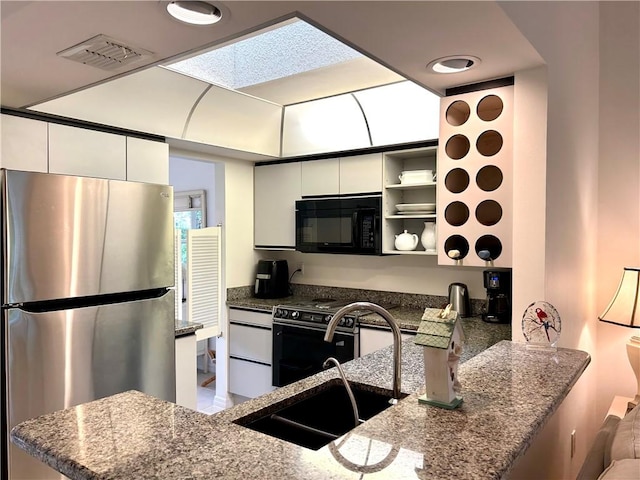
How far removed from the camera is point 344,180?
383 centimetres

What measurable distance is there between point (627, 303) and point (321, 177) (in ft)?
7.83

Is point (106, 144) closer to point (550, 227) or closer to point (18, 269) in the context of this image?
point (18, 269)

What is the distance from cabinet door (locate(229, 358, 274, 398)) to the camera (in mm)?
3961

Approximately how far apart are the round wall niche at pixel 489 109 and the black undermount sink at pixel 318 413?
140 cm

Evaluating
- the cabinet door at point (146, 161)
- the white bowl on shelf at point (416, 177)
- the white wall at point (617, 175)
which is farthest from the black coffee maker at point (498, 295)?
the cabinet door at point (146, 161)

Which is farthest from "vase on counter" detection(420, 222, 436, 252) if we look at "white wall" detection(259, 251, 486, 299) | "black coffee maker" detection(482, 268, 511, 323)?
"black coffee maker" detection(482, 268, 511, 323)

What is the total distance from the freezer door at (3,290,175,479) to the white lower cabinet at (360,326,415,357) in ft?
4.29

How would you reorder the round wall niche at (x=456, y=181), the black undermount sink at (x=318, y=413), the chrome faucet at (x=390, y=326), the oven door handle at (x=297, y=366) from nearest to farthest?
the chrome faucet at (x=390, y=326) → the black undermount sink at (x=318, y=413) → the round wall niche at (x=456, y=181) → the oven door handle at (x=297, y=366)

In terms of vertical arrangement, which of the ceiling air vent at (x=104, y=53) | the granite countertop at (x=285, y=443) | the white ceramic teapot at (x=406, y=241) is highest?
the ceiling air vent at (x=104, y=53)

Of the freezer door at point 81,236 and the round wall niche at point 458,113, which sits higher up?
the round wall niche at point 458,113

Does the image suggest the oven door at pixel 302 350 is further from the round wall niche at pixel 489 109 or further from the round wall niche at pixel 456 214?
the round wall niche at pixel 489 109

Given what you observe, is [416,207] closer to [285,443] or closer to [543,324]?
[543,324]

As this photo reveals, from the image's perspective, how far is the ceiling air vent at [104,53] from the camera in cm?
169

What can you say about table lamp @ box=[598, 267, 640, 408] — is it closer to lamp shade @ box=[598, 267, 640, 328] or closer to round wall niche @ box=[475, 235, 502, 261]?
lamp shade @ box=[598, 267, 640, 328]
